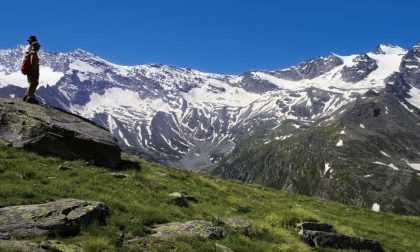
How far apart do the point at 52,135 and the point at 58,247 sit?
16519 millimetres

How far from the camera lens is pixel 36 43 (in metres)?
34.4

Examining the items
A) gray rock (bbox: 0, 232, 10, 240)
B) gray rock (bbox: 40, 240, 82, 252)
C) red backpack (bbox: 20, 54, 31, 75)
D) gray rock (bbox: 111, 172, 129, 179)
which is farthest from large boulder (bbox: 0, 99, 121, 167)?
gray rock (bbox: 40, 240, 82, 252)

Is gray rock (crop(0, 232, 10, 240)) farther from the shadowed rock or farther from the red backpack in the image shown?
the red backpack

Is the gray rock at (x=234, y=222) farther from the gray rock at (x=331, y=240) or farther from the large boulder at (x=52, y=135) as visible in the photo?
the large boulder at (x=52, y=135)

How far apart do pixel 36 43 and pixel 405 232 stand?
2916cm

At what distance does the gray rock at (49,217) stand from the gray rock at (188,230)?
2.40 m

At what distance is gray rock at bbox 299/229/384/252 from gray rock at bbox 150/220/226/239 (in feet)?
15.4

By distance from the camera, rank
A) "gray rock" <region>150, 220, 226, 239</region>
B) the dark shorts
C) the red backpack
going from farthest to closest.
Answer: the dark shorts → the red backpack → "gray rock" <region>150, 220, 226, 239</region>

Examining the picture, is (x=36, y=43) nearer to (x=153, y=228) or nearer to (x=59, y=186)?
(x=59, y=186)

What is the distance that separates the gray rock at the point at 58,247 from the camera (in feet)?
55.9

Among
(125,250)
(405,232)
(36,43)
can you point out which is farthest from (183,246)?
(405,232)

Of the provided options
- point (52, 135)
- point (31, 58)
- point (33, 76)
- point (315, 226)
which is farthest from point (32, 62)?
point (315, 226)

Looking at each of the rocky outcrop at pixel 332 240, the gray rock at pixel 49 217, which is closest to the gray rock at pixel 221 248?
the gray rock at pixel 49 217

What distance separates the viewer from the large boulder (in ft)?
105
